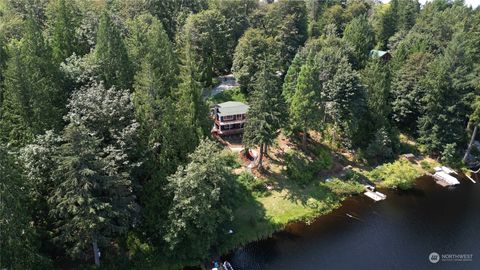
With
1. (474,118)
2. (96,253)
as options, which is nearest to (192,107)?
(96,253)

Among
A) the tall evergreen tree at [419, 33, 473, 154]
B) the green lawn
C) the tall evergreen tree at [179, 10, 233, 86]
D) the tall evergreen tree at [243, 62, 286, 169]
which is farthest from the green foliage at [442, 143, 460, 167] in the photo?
the tall evergreen tree at [179, 10, 233, 86]

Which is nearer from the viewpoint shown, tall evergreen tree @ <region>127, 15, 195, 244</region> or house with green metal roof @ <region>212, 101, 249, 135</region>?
tall evergreen tree @ <region>127, 15, 195, 244</region>

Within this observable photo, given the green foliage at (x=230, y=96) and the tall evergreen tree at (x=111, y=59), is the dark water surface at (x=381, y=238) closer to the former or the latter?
the tall evergreen tree at (x=111, y=59)

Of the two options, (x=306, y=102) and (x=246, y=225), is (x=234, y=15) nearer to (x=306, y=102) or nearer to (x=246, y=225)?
(x=306, y=102)

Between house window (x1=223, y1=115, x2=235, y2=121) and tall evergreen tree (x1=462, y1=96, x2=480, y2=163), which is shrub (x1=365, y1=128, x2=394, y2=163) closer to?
tall evergreen tree (x1=462, y1=96, x2=480, y2=163)

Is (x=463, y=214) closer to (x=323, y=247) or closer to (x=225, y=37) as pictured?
(x=323, y=247)

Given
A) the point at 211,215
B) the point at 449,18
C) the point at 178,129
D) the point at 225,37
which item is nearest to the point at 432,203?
the point at 211,215
